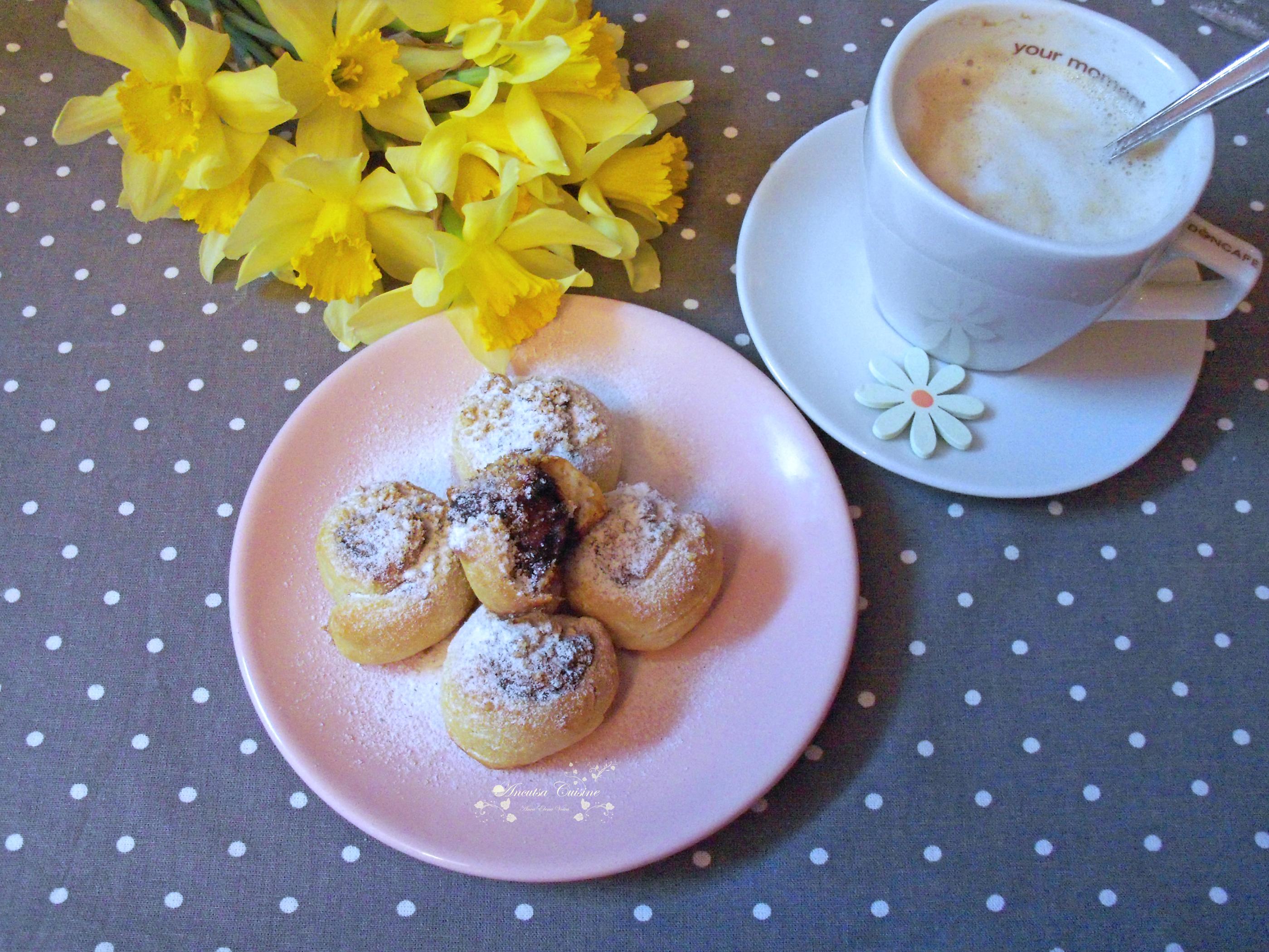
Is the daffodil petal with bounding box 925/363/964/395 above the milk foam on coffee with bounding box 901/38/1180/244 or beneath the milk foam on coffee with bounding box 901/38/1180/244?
beneath

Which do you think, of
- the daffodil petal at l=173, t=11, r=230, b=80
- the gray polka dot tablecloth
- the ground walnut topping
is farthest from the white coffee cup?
the daffodil petal at l=173, t=11, r=230, b=80

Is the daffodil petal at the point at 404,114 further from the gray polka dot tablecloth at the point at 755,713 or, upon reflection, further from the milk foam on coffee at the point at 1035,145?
the milk foam on coffee at the point at 1035,145

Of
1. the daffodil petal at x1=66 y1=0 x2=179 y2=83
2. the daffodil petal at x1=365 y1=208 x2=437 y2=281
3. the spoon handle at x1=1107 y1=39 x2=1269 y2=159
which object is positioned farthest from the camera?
the daffodil petal at x1=365 y1=208 x2=437 y2=281

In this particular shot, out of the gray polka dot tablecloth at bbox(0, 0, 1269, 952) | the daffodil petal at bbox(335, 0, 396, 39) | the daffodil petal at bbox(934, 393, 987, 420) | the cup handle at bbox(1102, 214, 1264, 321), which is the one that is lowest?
the gray polka dot tablecloth at bbox(0, 0, 1269, 952)

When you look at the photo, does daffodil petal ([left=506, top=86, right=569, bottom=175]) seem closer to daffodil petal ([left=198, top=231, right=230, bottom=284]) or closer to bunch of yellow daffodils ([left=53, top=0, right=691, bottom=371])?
bunch of yellow daffodils ([left=53, top=0, right=691, bottom=371])

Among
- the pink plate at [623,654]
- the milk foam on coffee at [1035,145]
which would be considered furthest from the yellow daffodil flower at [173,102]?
the milk foam on coffee at [1035,145]

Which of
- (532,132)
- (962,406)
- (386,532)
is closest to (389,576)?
(386,532)

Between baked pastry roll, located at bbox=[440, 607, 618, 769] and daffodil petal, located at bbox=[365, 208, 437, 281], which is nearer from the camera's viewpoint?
baked pastry roll, located at bbox=[440, 607, 618, 769]
